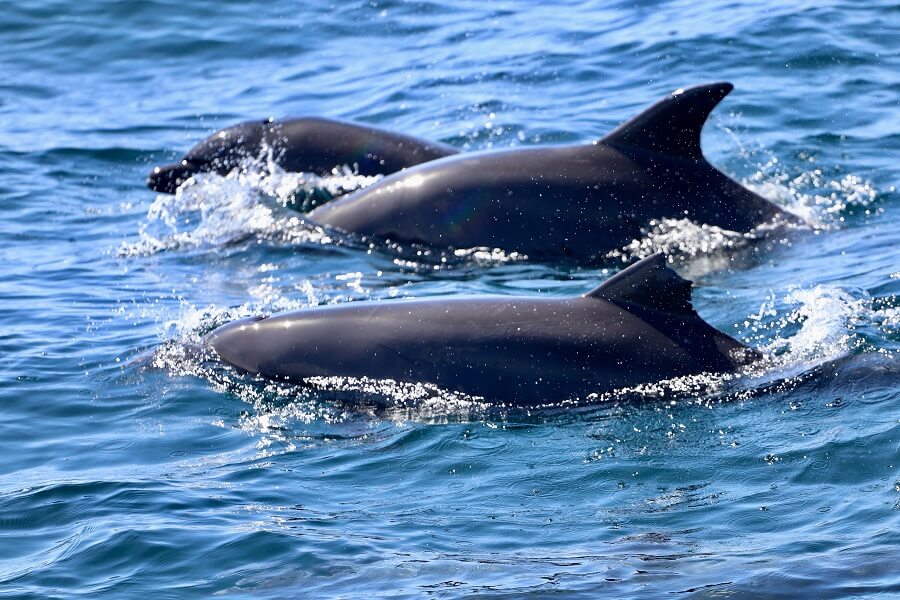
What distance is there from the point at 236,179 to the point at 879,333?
303 inches

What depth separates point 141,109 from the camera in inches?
820

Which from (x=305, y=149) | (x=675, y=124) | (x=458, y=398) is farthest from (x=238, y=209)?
(x=458, y=398)

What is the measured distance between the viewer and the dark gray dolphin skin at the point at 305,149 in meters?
15.0

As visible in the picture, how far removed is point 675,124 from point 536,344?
3.55m

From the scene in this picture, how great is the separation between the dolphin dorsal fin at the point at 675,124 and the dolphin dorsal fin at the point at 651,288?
2815mm

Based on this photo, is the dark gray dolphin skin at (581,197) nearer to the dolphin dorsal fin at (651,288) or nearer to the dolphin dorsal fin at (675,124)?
the dolphin dorsal fin at (675,124)

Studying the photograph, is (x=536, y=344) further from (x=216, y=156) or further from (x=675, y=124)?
(x=216, y=156)

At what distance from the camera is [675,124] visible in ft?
38.8

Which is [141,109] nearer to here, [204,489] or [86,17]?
[86,17]

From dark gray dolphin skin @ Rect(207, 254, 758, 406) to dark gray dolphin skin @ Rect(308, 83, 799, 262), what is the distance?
3.13 metres

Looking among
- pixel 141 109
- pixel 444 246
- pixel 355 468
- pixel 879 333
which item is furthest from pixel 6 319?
pixel 141 109

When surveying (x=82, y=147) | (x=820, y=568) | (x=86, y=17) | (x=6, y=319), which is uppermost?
(x=86, y=17)

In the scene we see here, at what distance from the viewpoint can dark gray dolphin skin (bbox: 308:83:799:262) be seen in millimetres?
12336

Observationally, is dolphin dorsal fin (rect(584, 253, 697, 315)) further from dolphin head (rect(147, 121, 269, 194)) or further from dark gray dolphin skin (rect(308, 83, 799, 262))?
dolphin head (rect(147, 121, 269, 194))
